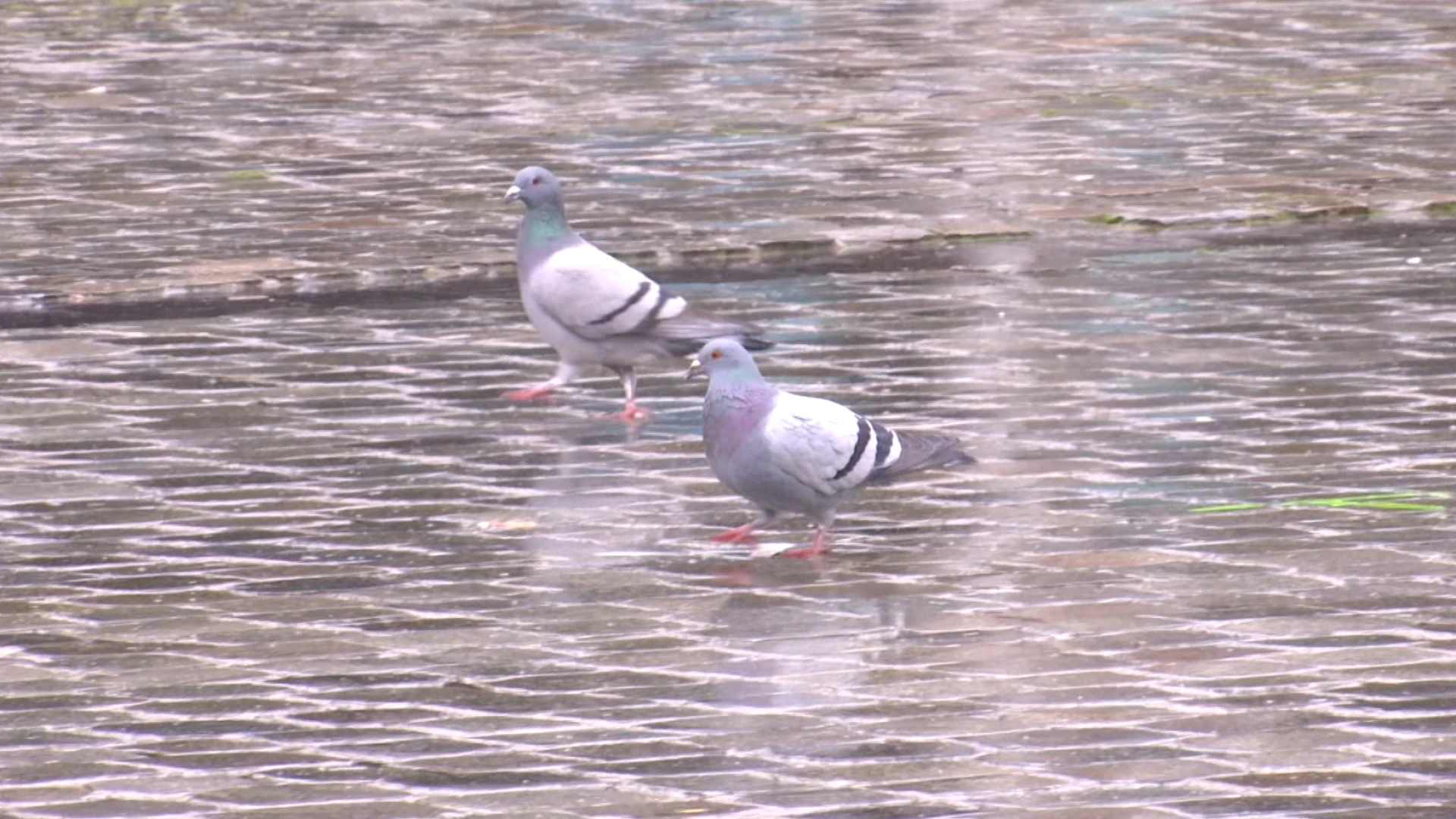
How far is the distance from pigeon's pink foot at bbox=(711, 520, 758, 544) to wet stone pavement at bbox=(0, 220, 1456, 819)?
0.20ft

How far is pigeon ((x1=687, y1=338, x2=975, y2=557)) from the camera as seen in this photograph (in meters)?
6.36

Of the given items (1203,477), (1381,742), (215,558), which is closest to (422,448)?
(215,558)

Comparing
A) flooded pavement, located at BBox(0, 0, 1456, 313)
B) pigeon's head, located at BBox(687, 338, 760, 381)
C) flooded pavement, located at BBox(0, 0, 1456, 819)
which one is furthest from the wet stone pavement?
flooded pavement, located at BBox(0, 0, 1456, 313)

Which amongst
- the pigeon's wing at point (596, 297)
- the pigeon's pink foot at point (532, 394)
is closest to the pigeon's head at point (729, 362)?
the pigeon's wing at point (596, 297)

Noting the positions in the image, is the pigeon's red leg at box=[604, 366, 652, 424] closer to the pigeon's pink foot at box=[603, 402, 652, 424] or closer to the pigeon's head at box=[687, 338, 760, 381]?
the pigeon's pink foot at box=[603, 402, 652, 424]

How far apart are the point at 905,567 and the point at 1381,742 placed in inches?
62.7

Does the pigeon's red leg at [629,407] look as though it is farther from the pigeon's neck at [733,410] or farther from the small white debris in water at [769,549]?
the pigeon's neck at [733,410]

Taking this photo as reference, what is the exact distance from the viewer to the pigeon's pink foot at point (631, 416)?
319 inches

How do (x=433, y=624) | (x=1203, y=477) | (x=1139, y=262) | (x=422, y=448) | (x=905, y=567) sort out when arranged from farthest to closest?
(x=1139, y=262) → (x=422, y=448) → (x=1203, y=477) → (x=905, y=567) → (x=433, y=624)

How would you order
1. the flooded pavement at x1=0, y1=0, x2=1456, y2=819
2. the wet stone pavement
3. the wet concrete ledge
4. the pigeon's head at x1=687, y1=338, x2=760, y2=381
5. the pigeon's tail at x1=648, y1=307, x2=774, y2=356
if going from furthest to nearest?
the wet concrete ledge → the pigeon's tail at x1=648, y1=307, x2=774, y2=356 → the pigeon's head at x1=687, y1=338, x2=760, y2=381 → the flooded pavement at x1=0, y1=0, x2=1456, y2=819 → the wet stone pavement

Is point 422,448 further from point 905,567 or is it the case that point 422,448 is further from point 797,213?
point 797,213

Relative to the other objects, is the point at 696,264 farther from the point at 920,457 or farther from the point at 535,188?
the point at 920,457

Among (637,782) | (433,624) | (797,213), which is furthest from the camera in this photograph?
(797,213)

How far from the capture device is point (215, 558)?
670 centimetres
